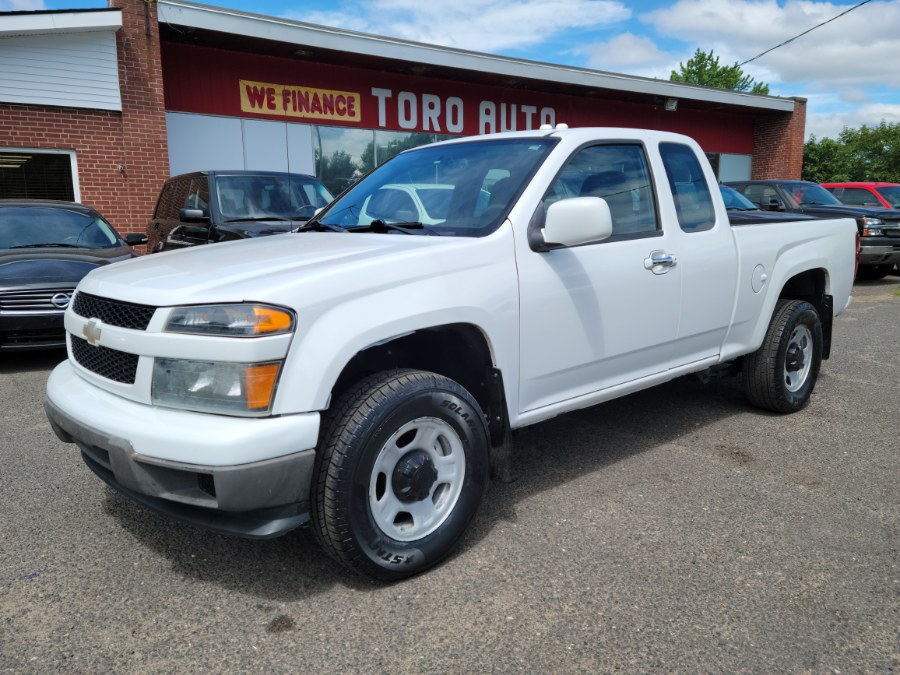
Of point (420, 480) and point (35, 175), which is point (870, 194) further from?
point (35, 175)

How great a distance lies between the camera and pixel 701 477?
12.5 feet

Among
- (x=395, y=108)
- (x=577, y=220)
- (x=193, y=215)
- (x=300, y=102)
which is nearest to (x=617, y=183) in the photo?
(x=577, y=220)

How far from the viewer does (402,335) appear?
2.71m

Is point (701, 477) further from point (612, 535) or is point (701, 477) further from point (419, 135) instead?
point (419, 135)

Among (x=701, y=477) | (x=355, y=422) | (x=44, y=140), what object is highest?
(x=44, y=140)

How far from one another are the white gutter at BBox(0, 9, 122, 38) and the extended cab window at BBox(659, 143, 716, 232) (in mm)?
9892

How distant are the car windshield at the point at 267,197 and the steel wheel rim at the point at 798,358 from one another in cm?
525

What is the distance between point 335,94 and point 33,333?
9.39m

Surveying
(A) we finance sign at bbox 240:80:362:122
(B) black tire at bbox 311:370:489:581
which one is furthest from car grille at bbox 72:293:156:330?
(A) we finance sign at bbox 240:80:362:122

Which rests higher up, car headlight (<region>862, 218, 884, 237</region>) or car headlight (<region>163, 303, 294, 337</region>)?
car headlight (<region>163, 303, 294, 337</region>)

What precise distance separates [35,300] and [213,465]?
4883 mm

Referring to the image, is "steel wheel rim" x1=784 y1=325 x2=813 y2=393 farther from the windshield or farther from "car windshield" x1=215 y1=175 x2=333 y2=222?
"car windshield" x1=215 y1=175 x2=333 y2=222

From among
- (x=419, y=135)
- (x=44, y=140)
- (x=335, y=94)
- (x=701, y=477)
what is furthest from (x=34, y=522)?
(x=419, y=135)

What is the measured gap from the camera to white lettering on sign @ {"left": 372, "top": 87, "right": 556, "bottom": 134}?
15.1 meters
